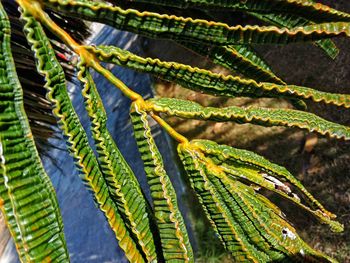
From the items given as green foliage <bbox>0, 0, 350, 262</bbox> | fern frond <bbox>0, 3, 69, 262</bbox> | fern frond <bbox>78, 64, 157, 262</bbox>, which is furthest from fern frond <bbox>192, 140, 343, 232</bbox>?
fern frond <bbox>0, 3, 69, 262</bbox>

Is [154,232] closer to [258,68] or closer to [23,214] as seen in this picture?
[23,214]

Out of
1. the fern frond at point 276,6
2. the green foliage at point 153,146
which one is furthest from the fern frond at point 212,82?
the fern frond at point 276,6

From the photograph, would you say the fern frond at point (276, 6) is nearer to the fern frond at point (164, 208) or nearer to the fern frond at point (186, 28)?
the fern frond at point (186, 28)

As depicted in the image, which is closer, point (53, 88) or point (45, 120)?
point (53, 88)

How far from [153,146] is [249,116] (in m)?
0.16

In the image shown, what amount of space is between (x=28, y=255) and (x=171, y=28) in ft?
1.23

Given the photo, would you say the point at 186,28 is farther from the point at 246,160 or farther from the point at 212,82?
the point at 246,160

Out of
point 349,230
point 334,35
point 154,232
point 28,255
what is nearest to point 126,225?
point 154,232

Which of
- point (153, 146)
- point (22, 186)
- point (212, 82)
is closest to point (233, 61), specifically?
point (212, 82)

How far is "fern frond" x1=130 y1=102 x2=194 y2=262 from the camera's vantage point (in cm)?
65

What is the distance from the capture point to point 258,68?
83 cm

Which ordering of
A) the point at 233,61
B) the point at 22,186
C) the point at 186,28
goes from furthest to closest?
1. the point at 233,61
2. the point at 186,28
3. the point at 22,186

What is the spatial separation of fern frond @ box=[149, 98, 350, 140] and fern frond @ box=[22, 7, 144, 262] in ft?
0.45

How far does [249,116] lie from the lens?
68 cm
